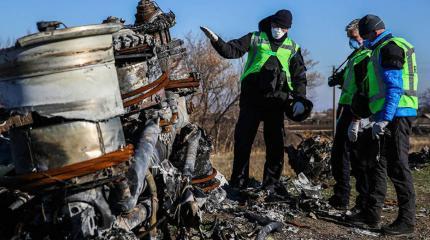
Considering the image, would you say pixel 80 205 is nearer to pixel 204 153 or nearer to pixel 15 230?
pixel 15 230

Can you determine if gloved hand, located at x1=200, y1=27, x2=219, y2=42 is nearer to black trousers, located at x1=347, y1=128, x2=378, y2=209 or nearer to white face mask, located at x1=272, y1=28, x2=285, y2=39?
white face mask, located at x1=272, y1=28, x2=285, y2=39

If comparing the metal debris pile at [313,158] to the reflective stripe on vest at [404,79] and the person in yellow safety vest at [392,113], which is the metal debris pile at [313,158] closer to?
the person in yellow safety vest at [392,113]

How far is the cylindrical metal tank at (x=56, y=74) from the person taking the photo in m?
3.50

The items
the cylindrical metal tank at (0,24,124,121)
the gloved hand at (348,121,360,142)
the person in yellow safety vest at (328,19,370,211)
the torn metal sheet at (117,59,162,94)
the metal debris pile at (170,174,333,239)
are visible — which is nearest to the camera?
the cylindrical metal tank at (0,24,124,121)

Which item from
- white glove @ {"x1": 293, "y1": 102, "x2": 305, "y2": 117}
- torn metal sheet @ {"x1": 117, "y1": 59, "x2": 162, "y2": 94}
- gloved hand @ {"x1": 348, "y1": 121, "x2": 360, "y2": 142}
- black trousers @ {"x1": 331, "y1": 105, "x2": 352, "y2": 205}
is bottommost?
black trousers @ {"x1": 331, "y1": 105, "x2": 352, "y2": 205}

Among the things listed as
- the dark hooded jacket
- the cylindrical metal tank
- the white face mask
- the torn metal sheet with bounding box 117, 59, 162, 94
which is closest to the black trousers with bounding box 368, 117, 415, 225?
the dark hooded jacket

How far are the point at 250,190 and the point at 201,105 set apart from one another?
12729 mm

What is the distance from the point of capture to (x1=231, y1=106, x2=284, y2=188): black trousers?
7109mm

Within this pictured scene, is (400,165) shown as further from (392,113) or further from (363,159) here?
(363,159)

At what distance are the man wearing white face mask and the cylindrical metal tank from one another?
3267 mm

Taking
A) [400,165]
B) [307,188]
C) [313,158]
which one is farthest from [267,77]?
[313,158]

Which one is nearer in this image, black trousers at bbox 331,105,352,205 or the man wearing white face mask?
the man wearing white face mask

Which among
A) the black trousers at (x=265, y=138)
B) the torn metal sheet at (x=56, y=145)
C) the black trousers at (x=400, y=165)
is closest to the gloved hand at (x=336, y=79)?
the black trousers at (x=265, y=138)

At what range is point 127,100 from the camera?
15.2ft
